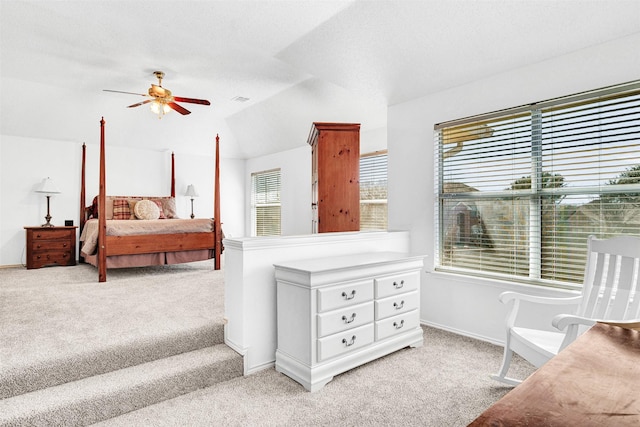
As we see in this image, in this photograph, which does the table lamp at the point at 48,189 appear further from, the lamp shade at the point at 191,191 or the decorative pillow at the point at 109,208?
the lamp shade at the point at 191,191

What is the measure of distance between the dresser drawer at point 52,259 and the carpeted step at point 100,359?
427 centimetres

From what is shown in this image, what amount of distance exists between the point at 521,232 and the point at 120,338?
3052 mm

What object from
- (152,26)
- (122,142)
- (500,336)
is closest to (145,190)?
(122,142)

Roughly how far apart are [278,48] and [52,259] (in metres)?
4.94

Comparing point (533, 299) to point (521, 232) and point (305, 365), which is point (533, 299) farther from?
point (305, 365)

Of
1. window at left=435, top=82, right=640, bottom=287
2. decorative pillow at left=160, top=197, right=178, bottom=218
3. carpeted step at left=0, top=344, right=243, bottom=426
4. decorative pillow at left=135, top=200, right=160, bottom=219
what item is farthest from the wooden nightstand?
window at left=435, top=82, right=640, bottom=287

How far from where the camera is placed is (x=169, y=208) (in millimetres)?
6828

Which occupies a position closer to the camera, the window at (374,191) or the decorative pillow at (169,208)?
the window at (374,191)

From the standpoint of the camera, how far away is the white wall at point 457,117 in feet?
8.09

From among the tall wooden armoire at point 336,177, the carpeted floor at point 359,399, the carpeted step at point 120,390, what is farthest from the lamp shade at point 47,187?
the carpeted floor at point 359,399

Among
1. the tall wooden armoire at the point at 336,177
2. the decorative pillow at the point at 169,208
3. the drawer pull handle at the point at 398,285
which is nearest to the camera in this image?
the drawer pull handle at the point at 398,285

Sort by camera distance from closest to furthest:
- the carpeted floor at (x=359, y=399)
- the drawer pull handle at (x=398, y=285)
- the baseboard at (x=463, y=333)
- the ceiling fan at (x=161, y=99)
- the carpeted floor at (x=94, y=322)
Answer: the carpeted floor at (x=359, y=399) → the carpeted floor at (x=94, y=322) → the drawer pull handle at (x=398, y=285) → the baseboard at (x=463, y=333) → the ceiling fan at (x=161, y=99)

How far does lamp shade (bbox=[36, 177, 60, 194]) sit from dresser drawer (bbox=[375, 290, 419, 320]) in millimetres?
5625

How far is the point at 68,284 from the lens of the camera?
4246mm
